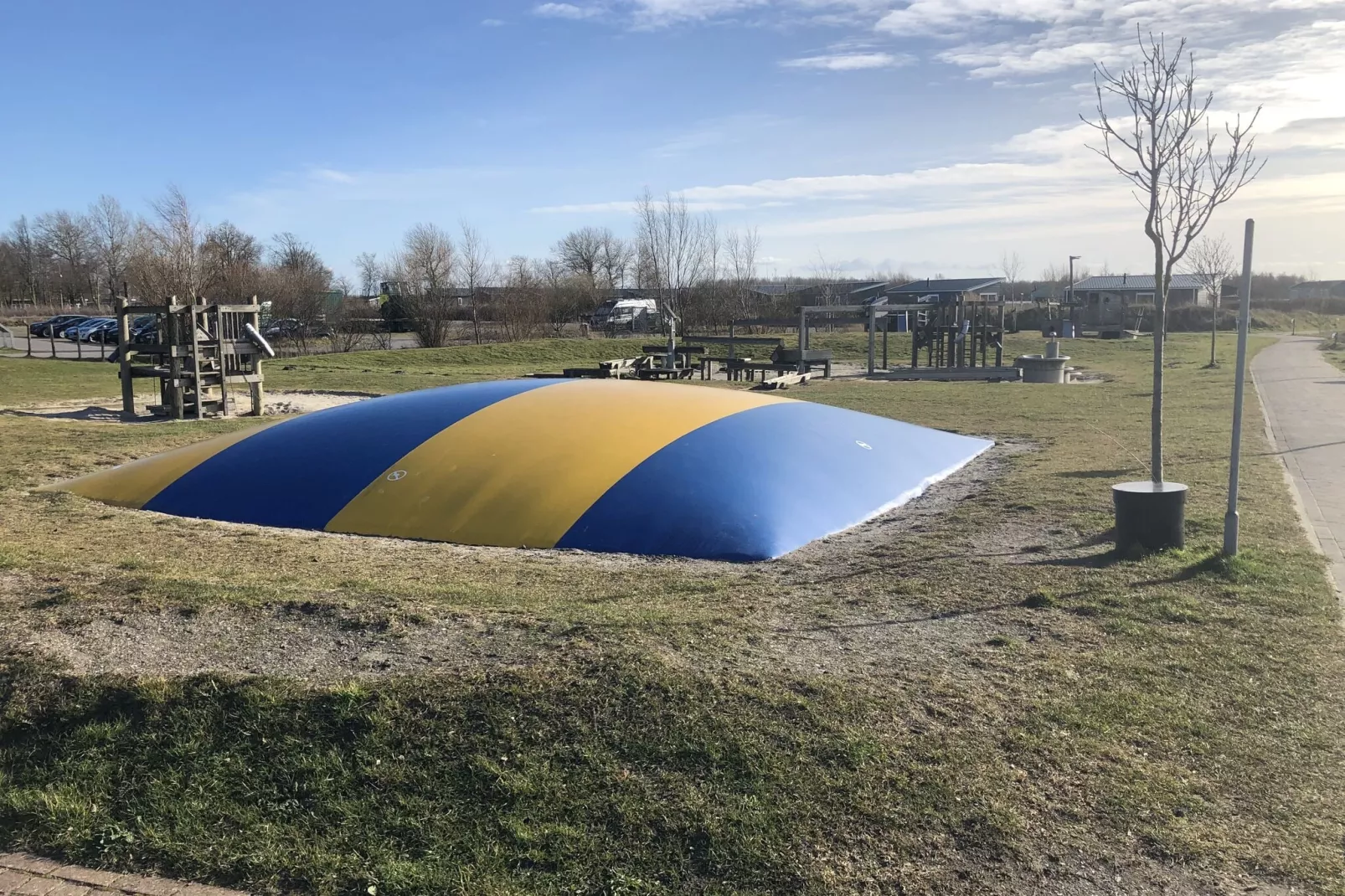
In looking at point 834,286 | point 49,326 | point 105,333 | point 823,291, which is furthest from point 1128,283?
point 49,326

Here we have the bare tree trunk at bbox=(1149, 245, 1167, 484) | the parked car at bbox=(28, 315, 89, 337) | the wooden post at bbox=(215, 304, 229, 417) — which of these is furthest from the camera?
the parked car at bbox=(28, 315, 89, 337)

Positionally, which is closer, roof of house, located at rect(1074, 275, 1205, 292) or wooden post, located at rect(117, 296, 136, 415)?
wooden post, located at rect(117, 296, 136, 415)

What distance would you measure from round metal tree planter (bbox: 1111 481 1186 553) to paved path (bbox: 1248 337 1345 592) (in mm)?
1062

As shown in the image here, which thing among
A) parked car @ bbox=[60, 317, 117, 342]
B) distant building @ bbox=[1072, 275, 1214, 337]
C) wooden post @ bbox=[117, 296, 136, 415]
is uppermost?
distant building @ bbox=[1072, 275, 1214, 337]

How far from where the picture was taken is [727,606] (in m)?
6.61

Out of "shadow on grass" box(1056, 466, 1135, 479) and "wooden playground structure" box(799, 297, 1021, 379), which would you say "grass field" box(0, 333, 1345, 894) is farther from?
"wooden playground structure" box(799, 297, 1021, 379)

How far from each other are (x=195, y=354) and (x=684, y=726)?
1730 centimetres

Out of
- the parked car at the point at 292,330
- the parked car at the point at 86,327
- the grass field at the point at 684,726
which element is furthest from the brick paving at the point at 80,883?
the parked car at the point at 86,327

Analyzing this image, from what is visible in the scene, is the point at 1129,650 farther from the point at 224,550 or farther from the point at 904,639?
the point at 224,550

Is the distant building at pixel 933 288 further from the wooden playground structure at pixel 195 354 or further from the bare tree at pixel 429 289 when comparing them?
the wooden playground structure at pixel 195 354

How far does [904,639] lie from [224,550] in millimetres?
5653

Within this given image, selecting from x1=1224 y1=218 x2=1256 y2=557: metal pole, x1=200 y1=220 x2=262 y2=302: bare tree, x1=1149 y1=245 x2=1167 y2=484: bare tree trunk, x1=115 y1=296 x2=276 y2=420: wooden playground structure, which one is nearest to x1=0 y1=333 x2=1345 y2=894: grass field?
x1=1224 y1=218 x2=1256 y2=557: metal pole

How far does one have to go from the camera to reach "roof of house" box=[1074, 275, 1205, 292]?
256 ft

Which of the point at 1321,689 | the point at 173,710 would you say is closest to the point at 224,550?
the point at 173,710
